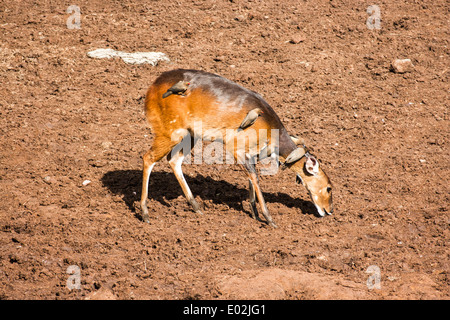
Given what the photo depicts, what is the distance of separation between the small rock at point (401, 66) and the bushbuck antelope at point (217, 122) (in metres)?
4.22

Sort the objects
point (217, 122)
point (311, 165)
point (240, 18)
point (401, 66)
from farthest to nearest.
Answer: point (240, 18) → point (401, 66) → point (311, 165) → point (217, 122)

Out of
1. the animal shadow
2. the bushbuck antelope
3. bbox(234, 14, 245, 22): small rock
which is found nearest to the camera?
the bushbuck antelope

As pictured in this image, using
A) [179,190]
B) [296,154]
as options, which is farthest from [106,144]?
[296,154]

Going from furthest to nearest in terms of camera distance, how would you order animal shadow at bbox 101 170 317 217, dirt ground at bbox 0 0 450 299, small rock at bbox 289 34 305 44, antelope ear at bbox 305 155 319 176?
small rock at bbox 289 34 305 44, animal shadow at bbox 101 170 317 217, antelope ear at bbox 305 155 319 176, dirt ground at bbox 0 0 450 299

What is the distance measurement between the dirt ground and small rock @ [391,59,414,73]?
0.40ft

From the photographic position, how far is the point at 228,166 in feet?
24.6

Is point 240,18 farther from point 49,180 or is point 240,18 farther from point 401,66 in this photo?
point 49,180

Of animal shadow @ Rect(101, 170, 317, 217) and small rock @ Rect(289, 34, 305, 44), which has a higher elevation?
small rock @ Rect(289, 34, 305, 44)

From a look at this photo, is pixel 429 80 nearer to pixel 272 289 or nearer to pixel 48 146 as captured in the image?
pixel 272 289

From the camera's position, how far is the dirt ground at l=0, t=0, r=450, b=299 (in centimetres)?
521

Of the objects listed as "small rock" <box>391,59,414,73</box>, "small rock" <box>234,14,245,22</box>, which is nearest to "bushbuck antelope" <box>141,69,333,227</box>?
"small rock" <box>391,59,414,73</box>

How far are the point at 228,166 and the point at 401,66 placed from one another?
4.28 meters

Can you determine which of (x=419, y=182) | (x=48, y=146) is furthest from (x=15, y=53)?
(x=419, y=182)

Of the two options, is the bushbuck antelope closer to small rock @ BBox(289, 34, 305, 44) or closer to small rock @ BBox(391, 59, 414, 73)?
small rock @ BBox(391, 59, 414, 73)
